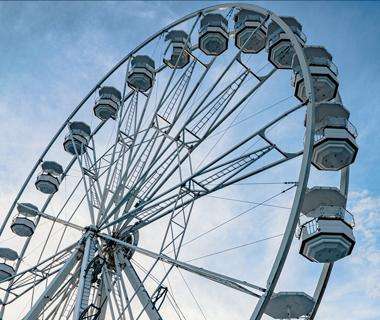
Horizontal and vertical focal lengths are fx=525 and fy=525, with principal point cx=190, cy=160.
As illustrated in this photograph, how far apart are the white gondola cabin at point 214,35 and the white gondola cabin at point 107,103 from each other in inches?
203

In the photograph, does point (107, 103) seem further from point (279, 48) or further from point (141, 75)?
point (279, 48)

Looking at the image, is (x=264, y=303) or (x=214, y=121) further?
(x=214, y=121)

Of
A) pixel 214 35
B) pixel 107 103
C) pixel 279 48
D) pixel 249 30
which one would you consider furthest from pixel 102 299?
pixel 249 30

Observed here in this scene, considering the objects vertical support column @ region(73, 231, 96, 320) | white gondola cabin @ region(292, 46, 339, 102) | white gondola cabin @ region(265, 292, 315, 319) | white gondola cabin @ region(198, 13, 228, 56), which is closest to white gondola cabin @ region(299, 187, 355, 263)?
white gondola cabin @ region(265, 292, 315, 319)

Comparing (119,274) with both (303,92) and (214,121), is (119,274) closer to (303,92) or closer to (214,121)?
(214,121)

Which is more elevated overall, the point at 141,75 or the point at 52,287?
the point at 141,75

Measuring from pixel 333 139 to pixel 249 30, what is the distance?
7112mm

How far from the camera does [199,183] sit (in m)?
16.9

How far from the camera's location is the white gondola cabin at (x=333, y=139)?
55.4 ft

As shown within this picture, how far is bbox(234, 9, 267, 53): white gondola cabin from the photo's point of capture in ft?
70.8

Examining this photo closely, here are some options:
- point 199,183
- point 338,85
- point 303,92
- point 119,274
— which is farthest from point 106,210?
point 338,85

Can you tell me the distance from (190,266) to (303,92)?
716cm

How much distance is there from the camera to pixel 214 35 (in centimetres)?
2278

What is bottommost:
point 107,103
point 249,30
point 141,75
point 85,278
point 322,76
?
point 85,278
